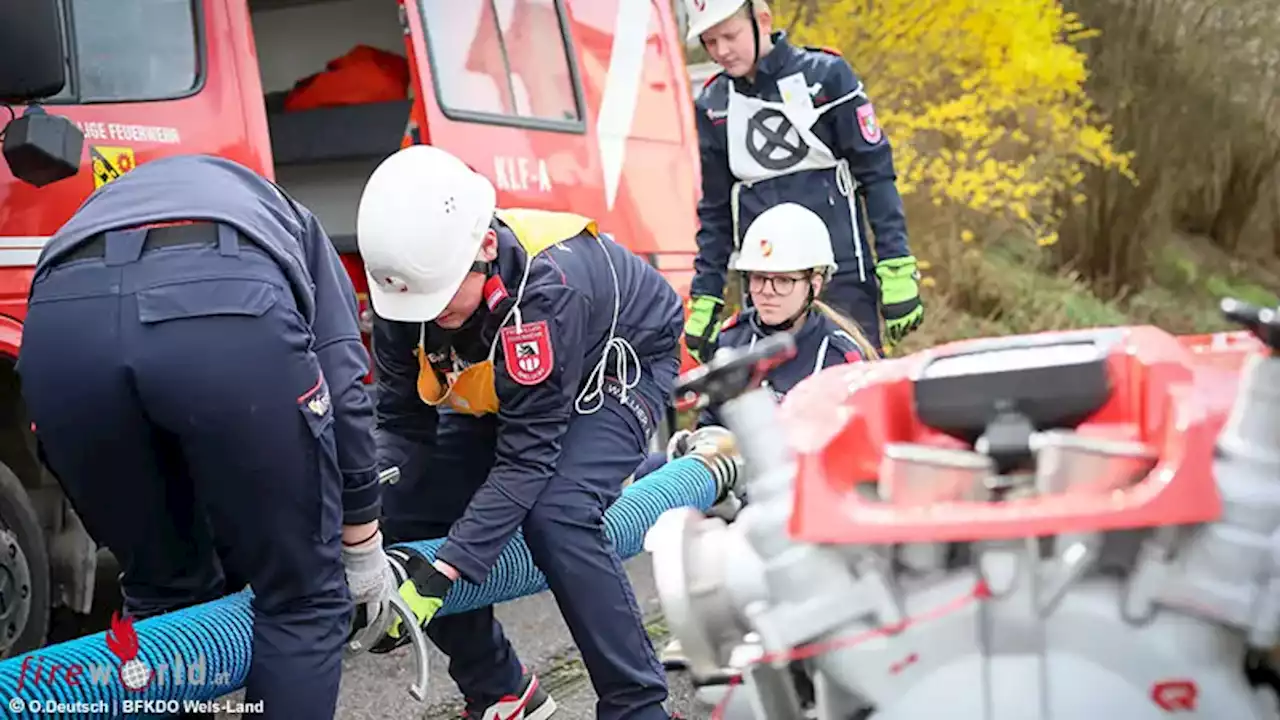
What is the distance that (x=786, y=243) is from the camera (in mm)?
3996

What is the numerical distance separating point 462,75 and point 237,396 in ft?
8.64

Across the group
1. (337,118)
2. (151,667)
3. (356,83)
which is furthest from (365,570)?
(356,83)

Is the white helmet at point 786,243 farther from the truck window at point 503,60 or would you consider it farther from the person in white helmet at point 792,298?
the truck window at point 503,60

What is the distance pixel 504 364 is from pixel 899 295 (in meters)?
1.89

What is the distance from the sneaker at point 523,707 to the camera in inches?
126

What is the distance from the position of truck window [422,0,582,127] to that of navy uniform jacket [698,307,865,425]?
128 cm

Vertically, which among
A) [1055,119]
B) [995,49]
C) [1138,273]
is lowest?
[1138,273]

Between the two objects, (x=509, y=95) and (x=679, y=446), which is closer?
(x=679, y=446)

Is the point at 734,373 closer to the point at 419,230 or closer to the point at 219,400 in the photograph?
the point at 219,400

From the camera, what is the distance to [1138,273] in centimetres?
1293

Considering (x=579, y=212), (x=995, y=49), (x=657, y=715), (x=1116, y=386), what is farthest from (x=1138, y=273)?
(x=1116, y=386)

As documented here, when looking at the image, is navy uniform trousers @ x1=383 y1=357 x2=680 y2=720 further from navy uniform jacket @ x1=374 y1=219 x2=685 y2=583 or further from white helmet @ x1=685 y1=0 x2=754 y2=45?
white helmet @ x1=685 y1=0 x2=754 y2=45

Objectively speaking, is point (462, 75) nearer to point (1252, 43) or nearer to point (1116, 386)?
point (1116, 386)

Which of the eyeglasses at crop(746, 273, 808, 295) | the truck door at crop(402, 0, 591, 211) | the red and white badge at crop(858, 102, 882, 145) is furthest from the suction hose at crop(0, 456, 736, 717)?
the red and white badge at crop(858, 102, 882, 145)
